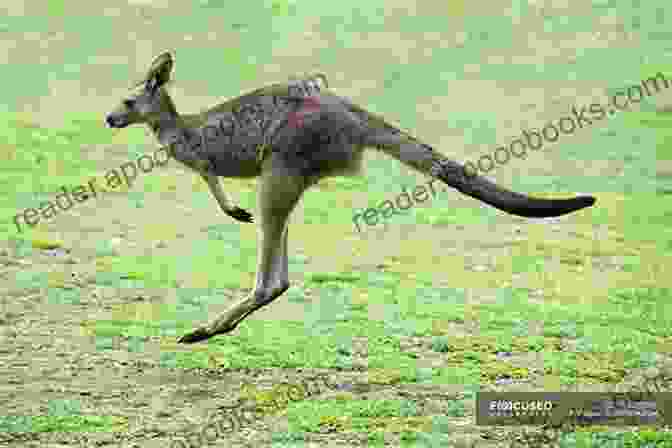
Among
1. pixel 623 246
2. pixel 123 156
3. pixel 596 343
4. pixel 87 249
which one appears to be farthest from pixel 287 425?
pixel 123 156

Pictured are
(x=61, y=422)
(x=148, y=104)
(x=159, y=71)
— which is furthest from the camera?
(x=61, y=422)

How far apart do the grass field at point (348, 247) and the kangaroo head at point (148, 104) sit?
241cm

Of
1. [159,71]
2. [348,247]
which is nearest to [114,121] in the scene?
[159,71]

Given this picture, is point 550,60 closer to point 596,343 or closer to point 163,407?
point 596,343

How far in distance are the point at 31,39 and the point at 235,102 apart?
635 inches

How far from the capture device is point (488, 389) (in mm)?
8742

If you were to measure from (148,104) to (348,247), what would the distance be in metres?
7.12

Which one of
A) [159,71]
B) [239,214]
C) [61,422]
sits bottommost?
[61,422]

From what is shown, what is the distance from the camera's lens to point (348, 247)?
13.0m

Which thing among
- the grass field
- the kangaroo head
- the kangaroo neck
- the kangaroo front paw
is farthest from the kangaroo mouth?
the grass field

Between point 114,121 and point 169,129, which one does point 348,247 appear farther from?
point 114,121

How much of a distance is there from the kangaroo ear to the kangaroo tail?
100cm

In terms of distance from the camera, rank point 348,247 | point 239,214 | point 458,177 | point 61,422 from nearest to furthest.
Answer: point 458,177 < point 239,214 < point 61,422 < point 348,247

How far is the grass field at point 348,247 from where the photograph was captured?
852 cm
